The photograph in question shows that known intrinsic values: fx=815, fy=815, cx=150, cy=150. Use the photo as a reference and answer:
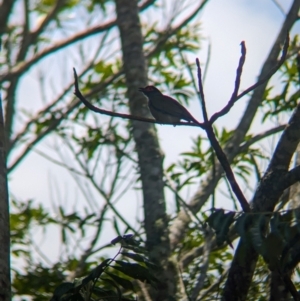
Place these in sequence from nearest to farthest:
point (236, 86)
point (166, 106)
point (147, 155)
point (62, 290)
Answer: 1. point (236, 86)
2. point (62, 290)
3. point (166, 106)
4. point (147, 155)

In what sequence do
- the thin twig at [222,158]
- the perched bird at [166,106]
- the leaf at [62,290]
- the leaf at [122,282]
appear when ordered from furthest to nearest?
the perched bird at [166,106] → the leaf at [122,282] → the leaf at [62,290] → the thin twig at [222,158]

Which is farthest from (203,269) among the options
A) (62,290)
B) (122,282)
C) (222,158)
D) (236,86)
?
(236,86)

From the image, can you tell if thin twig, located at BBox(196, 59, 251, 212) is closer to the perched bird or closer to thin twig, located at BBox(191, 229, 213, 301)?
the perched bird

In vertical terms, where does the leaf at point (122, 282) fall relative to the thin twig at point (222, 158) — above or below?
below

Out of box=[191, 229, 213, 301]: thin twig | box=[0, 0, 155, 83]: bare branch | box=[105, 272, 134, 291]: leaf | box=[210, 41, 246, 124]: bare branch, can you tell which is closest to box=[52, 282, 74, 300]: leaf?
box=[105, 272, 134, 291]: leaf

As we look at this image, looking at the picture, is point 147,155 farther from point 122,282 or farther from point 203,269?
point 122,282

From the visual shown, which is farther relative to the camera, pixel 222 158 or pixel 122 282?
pixel 122 282

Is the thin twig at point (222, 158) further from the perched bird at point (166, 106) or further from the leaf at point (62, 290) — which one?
the leaf at point (62, 290)

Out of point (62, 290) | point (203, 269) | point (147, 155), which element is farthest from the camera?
point (147, 155)

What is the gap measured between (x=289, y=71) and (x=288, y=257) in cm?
363

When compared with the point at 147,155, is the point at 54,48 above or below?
above

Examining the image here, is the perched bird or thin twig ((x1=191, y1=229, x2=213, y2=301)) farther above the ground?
the perched bird

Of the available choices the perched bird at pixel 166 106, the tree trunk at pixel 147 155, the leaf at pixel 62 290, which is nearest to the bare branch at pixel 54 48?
the tree trunk at pixel 147 155

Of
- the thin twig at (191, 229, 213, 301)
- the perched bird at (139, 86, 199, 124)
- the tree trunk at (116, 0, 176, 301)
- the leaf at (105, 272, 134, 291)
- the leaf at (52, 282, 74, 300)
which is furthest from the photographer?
the tree trunk at (116, 0, 176, 301)
